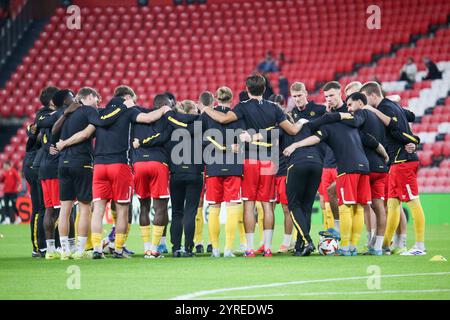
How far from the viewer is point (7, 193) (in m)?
26.1

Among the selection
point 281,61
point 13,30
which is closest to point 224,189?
point 281,61

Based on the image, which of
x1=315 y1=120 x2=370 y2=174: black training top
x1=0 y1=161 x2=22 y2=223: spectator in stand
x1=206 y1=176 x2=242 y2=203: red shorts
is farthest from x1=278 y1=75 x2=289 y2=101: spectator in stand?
x1=206 y1=176 x2=242 y2=203: red shorts

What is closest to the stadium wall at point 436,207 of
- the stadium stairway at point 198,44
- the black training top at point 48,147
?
the stadium stairway at point 198,44

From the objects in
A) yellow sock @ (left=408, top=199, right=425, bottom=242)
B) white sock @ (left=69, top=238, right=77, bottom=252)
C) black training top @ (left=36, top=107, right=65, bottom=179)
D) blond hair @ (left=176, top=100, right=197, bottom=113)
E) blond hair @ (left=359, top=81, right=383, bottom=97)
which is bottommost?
white sock @ (left=69, top=238, right=77, bottom=252)

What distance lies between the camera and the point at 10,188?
26.0 m

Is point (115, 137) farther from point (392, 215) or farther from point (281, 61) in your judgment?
point (281, 61)

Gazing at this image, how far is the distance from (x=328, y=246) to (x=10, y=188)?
14817 millimetres

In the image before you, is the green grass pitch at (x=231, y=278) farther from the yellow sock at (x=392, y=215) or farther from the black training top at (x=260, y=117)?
the black training top at (x=260, y=117)

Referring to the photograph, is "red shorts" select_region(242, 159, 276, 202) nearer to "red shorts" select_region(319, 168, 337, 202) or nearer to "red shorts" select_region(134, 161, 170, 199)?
"red shorts" select_region(134, 161, 170, 199)

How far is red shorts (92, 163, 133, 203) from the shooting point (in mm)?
12719

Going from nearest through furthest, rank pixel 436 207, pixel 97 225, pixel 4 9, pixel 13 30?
pixel 97 225 → pixel 436 207 → pixel 4 9 → pixel 13 30

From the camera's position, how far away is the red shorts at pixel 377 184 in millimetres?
13336

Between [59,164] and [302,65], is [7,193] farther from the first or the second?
[59,164]

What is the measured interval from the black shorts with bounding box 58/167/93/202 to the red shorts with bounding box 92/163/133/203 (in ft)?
0.45
